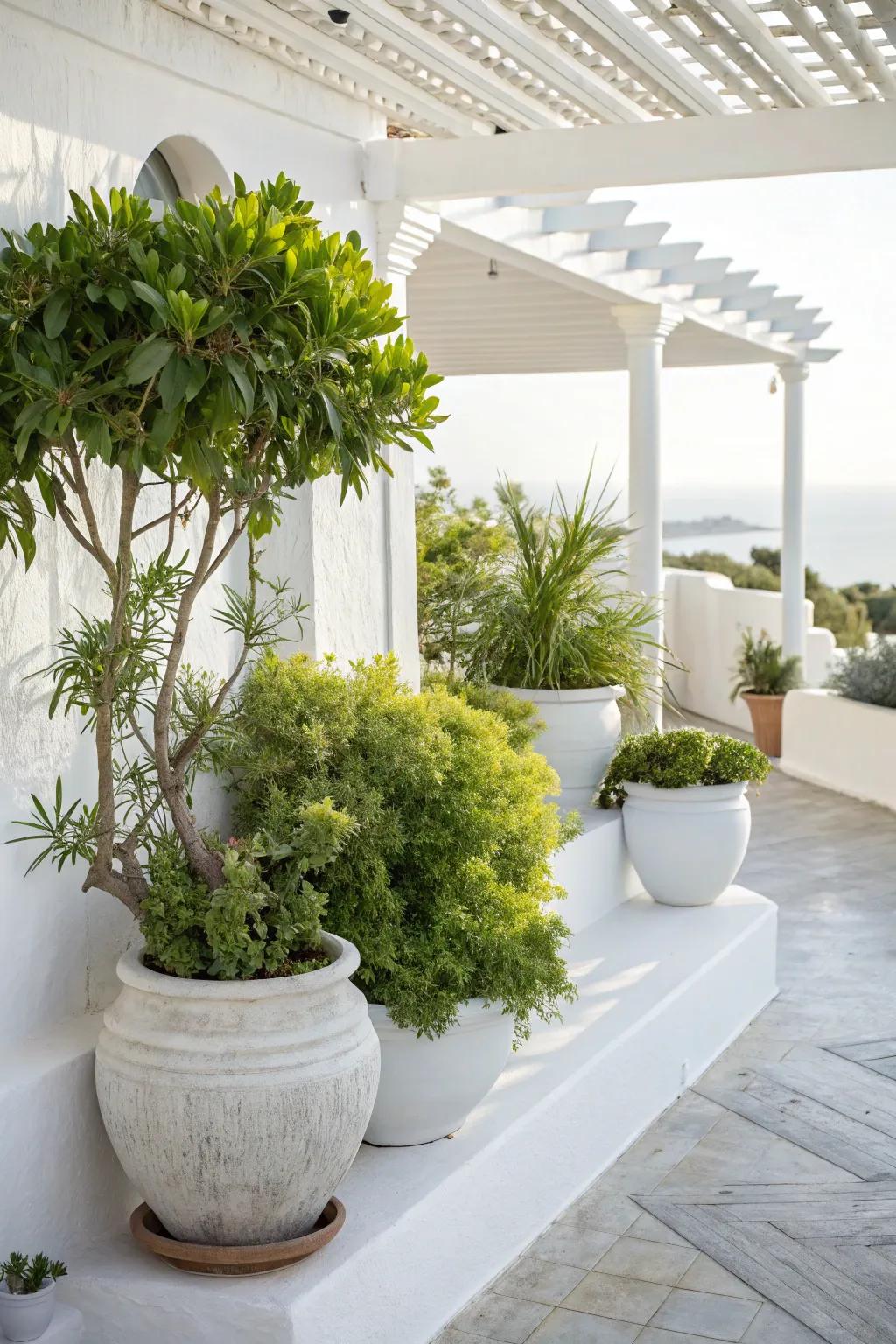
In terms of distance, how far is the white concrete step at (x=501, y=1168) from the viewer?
2.97 meters

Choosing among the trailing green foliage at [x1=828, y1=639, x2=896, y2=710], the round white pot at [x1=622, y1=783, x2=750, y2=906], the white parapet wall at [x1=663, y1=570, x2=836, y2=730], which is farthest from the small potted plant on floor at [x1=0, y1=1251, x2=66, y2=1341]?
the white parapet wall at [x1=663, y1=570, x2=836, y2=730]

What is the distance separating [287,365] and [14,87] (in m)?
1.06

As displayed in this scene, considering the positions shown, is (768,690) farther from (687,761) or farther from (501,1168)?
(501,1168)

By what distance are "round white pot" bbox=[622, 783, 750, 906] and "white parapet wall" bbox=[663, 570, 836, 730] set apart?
645 centimetres

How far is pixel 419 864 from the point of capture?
12.2ft

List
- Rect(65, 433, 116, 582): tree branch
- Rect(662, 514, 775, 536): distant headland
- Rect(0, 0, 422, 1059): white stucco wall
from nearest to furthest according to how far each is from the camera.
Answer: Rect(65, 433, 116, 582): tree branch, Rect(0, 0, 422, 1059): white stucco wall, Rect(662, 514, 775, 536): distant headland

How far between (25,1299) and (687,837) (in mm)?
3264

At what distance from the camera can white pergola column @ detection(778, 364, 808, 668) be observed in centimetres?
1124

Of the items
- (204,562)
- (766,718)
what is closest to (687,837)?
(204,562)

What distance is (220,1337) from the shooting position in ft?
9.53

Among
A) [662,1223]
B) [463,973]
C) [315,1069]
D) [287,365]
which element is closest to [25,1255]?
[315,1069]

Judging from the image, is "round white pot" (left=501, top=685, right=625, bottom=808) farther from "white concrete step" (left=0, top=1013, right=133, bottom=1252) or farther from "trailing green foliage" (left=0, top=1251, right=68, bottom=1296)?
"trailing green foliage" (left=0, top=1251, right=68, bottom=1296)

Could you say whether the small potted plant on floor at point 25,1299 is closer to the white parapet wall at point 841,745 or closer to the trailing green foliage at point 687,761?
the trailing green foliage at point 687,761

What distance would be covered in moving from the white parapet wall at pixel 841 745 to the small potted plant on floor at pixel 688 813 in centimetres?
385
